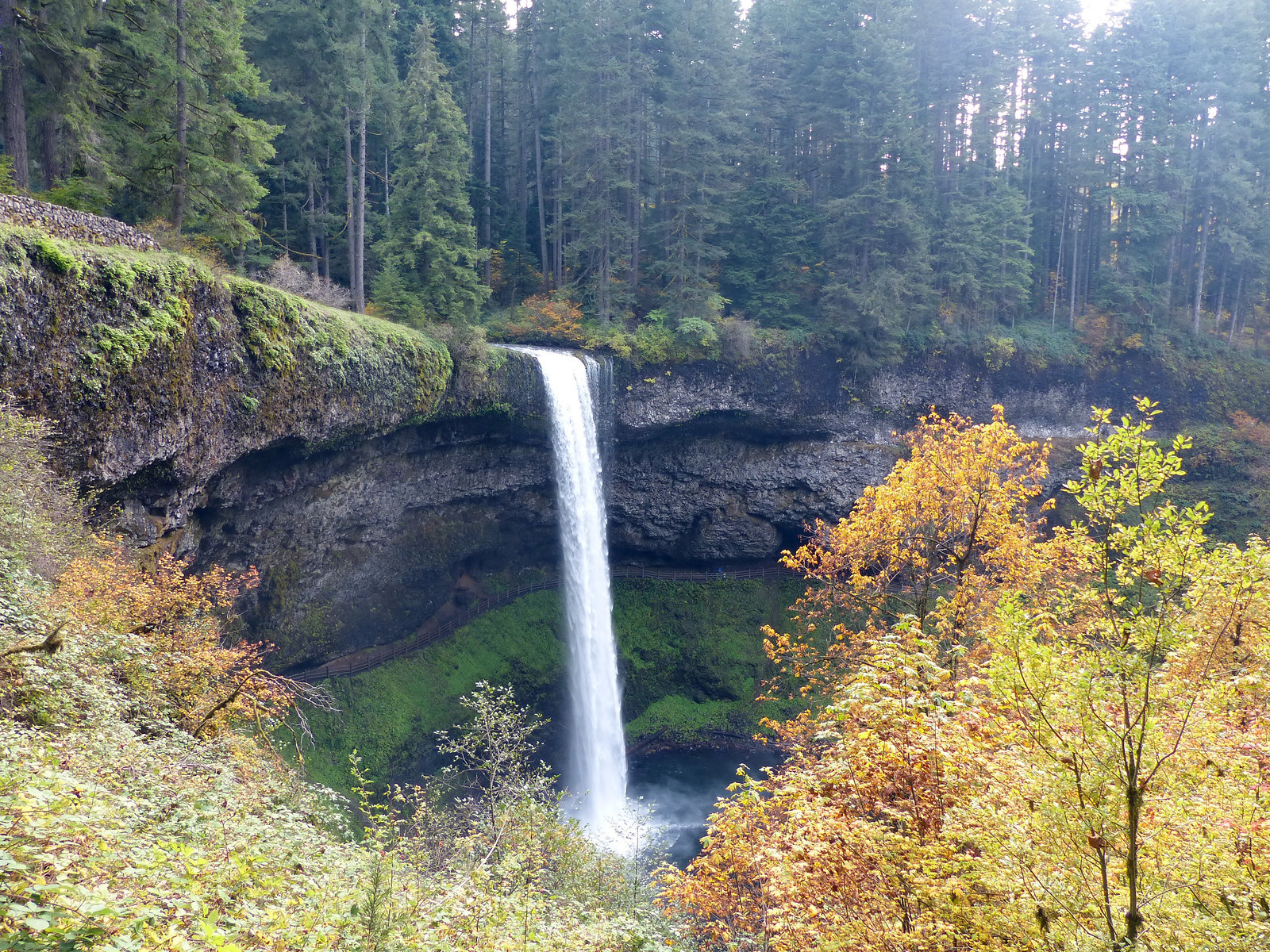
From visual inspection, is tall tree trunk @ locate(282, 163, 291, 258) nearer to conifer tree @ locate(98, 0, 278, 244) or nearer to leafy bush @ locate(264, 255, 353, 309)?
leafy bush @ locate(264, 255, 353, 309)

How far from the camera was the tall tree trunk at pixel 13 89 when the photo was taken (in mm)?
13273

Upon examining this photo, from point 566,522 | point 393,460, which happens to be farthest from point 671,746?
point 393,460

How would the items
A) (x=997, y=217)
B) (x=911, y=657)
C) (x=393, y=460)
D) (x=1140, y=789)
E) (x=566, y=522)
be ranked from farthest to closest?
(x=997, y=217), (x=566, y=522), (x=393, y=460), (x=911, y=657), (x=1140, y=789)

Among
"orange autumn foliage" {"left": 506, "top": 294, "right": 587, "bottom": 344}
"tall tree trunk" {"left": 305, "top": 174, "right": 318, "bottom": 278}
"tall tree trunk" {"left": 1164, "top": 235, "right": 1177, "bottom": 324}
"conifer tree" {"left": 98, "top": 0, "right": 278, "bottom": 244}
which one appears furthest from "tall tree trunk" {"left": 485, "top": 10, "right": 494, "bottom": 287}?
"tall tree trunk" {"left": 1164, "top": 235, "right": 1177, "bottom": 324}

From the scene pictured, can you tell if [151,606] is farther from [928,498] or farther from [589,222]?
[589,222]

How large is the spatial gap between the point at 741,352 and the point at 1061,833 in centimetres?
2132

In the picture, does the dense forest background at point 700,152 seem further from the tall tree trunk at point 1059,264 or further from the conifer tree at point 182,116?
the tall tree trunk at point 1059,264

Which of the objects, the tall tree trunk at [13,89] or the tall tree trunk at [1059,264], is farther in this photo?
the tall tree trunk at [1059,264]

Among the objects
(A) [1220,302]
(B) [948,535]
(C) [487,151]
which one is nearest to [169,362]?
(B) [948,535]

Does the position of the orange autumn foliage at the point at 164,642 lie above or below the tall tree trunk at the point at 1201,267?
below

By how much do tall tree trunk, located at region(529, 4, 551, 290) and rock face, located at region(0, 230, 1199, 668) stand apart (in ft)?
28.1

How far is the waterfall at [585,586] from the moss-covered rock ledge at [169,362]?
5438 millimetres

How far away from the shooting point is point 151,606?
970 centimetres

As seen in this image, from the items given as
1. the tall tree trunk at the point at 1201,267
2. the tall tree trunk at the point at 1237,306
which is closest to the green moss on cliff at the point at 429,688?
the tall tree trunk at the point at 1201,267
